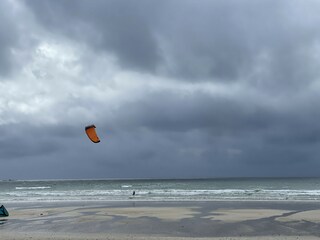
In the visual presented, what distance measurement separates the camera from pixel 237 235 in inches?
582

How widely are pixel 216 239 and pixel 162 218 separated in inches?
267

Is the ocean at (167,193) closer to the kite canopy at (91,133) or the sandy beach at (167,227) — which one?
the sandy beach at (167,227)

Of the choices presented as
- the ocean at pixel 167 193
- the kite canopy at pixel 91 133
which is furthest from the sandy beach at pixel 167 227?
the ocean at pixel 167 193

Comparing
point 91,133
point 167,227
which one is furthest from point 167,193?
point 91,133

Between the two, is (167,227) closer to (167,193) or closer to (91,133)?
(91,133)

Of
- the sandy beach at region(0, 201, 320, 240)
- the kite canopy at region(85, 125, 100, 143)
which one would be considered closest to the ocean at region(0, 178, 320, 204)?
the sandy beach at region(0, 201, 320, 240)

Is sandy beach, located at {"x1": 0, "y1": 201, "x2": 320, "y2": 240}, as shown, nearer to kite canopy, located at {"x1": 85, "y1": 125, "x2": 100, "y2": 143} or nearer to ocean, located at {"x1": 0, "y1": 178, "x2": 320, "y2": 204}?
kite canopy, located at {"x1": 85, "y1": 125, "x2": 100, "y2": 143}

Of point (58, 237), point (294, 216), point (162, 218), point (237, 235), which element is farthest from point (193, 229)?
point (294, 216)

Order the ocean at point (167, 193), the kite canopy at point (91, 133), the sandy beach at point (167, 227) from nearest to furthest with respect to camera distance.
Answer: the sandy beach at point (167, 227)
the kite canopy at point (91, 133)
the ocean at point (167, 193)

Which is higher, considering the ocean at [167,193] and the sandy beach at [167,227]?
the ocean at [167,193]

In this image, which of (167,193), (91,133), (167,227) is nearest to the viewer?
(91,133)

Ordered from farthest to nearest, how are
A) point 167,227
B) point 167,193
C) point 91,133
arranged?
1. point 167,193
2. point 167,227
3. point 91,133

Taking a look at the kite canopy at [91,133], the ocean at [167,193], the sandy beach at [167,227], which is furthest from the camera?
the ocean at [167,193]

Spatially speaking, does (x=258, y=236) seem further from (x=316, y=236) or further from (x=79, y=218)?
(x=79, y=218)
